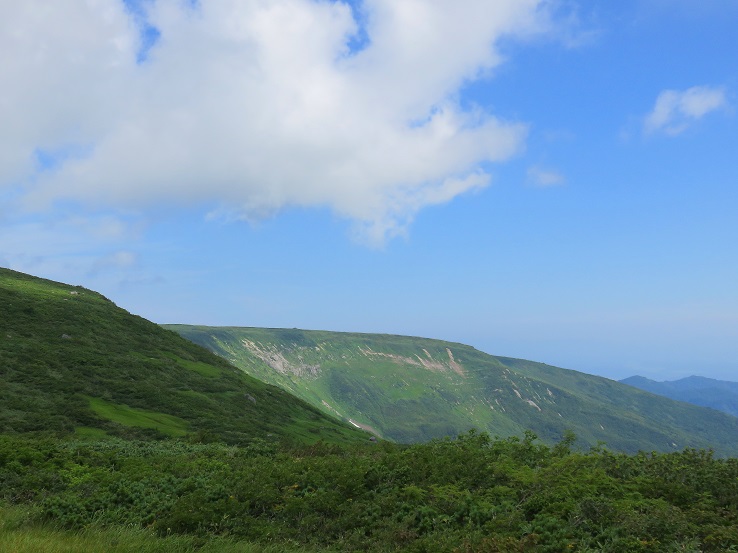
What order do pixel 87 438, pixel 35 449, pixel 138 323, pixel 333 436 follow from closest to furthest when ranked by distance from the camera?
1. pixel 35 449
2. pixel 87 438
3. pixel 333 436
4. pixel 138 323

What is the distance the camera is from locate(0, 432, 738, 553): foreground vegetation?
12.6 meters

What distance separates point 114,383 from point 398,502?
48.9 m

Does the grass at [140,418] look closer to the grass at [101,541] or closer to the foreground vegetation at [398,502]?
the foreground vegetation at [398,502]

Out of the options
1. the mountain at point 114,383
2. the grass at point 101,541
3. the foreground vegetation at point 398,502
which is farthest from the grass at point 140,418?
the grass at point 101,541

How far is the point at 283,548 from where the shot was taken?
1330cm

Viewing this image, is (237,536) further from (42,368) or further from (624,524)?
(42,368)

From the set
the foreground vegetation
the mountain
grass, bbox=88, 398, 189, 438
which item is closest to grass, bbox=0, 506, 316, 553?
the foreground vegetation

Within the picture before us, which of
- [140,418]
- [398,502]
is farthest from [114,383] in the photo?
[398,502]

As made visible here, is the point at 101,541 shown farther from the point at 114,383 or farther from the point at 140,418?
the point at 114,383

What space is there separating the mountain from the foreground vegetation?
70.3 ft

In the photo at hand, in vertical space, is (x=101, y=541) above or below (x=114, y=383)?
above

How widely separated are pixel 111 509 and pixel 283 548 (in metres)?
6.96

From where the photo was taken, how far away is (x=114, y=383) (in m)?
54.8

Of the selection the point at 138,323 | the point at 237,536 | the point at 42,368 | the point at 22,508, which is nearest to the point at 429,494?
the point at 237,536
